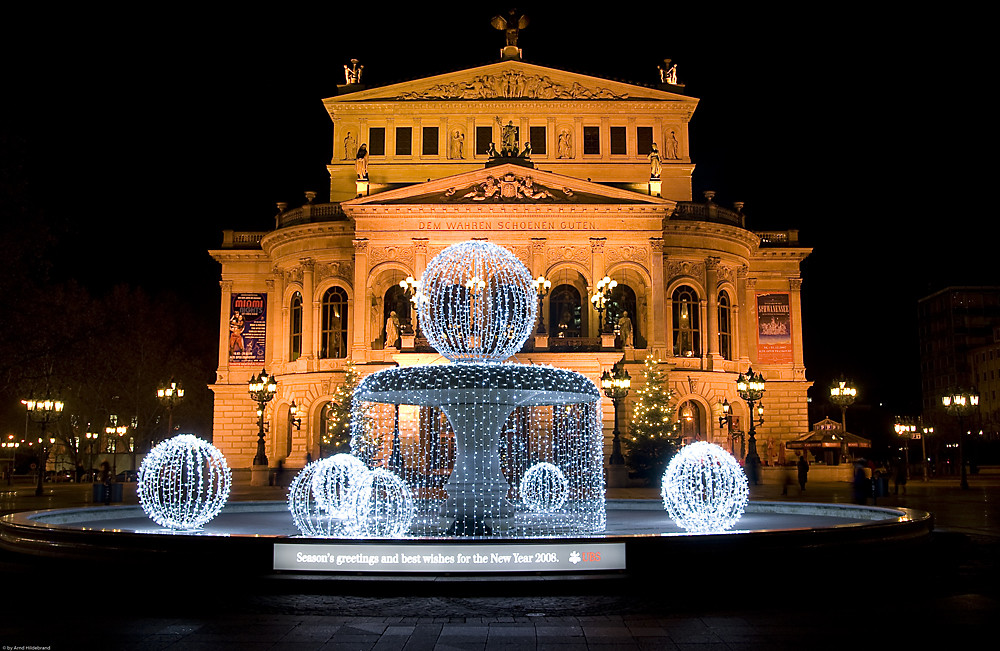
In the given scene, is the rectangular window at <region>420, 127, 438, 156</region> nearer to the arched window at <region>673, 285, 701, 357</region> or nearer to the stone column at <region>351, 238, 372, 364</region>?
the stone column at <region>351, 238, 372, 364</region>

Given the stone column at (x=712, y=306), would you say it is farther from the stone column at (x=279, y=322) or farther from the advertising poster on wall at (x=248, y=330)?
the advertising poster on wall at (x=248, y=330)

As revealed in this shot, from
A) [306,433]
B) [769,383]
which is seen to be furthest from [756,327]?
[306,433]

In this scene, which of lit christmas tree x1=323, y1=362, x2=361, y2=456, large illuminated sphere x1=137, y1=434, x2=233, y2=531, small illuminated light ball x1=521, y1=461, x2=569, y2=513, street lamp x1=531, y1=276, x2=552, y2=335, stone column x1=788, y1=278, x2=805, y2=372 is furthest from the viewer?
stone column x1=788, y1=278, x2=805, y2=372

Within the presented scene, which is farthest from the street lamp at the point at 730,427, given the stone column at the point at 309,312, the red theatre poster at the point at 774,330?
the stone column at the point at 309,312

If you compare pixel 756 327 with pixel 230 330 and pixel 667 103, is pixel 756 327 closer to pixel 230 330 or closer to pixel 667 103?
pixel 667 103

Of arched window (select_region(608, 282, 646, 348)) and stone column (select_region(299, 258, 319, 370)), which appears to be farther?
stone column (select_region(299, 258, 319, 370))

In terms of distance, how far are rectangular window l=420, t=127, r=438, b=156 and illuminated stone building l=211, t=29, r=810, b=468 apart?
0.23 ft

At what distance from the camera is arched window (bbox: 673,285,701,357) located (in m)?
45.0

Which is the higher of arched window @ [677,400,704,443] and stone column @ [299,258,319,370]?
stone column @ [299,258,319,370]

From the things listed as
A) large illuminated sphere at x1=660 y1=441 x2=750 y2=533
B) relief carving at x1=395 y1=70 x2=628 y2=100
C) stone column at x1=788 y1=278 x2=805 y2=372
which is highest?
relief carving at x1=395 y1=70 x2=628 y2=100

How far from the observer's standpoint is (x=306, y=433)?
44531 mm

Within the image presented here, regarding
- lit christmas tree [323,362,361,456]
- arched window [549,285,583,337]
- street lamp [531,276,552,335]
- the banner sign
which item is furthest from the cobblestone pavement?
arched window [549,285,583,337]

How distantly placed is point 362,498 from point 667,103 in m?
36.9

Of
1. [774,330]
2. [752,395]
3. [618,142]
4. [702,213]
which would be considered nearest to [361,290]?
[618,142]
